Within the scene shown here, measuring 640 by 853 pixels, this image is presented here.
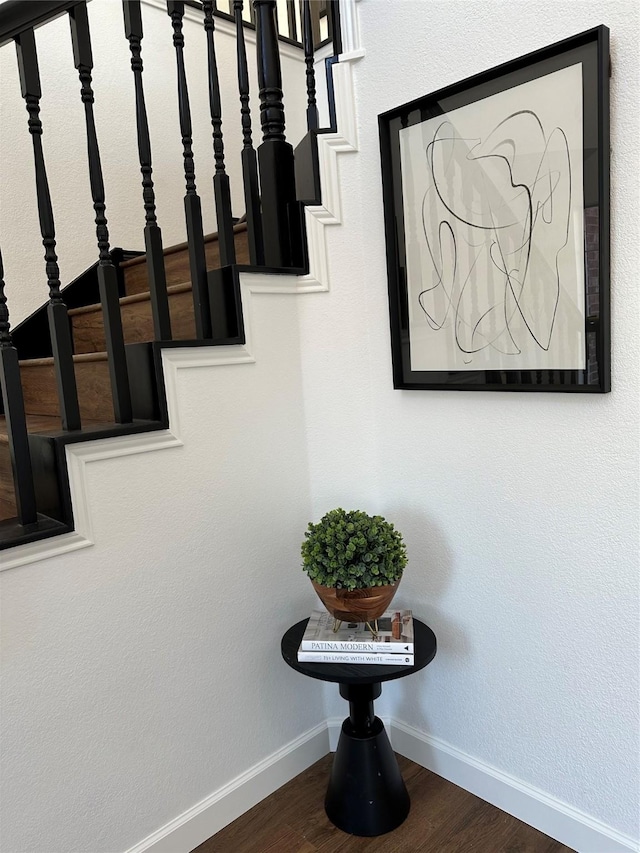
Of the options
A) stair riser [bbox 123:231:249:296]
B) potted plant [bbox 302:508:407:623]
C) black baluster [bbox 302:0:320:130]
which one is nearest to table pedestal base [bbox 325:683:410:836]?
potted plant [bbox 302:508:407:623]

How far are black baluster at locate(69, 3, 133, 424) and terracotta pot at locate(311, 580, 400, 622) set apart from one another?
642 mm

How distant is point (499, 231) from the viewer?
4.40 ft

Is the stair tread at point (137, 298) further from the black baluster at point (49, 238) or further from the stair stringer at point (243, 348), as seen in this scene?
the black baluster at point (49, 238)

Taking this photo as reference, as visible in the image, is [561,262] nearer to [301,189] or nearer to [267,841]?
[301,189]

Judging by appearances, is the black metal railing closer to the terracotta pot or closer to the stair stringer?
the stair stringer

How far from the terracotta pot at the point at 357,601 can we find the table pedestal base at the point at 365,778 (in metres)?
0.22

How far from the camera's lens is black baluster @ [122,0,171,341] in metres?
1.35

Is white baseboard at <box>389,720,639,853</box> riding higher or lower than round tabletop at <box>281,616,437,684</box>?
lower

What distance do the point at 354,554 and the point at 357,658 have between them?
0.85 feet

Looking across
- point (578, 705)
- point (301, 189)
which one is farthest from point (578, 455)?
point (301, 189)

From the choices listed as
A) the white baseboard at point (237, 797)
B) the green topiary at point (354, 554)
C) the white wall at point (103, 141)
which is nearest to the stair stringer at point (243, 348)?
the green topiary at point (354, 554)

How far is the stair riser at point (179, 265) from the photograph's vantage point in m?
1.87

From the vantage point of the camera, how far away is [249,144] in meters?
1.59

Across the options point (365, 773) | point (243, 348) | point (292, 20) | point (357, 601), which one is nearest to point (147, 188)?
point (243, 348)
